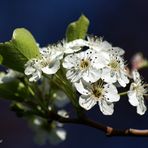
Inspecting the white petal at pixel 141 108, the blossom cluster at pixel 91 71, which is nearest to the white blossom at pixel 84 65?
the blossom cluster at pixel 91 71

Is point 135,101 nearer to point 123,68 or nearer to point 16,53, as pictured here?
point 123,68

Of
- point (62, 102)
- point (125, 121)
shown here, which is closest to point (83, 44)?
point (62, 102)

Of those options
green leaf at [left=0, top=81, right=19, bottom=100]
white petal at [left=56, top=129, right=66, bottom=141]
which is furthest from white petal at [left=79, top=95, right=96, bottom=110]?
white petal at [left=56, top=129, right=66, bottom=141]

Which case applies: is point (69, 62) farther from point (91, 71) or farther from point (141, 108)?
point (141, 108)

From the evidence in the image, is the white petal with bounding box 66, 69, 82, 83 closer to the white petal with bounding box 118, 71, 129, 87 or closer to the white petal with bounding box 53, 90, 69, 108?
the white petal with bounding box 118, 71, 129, 87

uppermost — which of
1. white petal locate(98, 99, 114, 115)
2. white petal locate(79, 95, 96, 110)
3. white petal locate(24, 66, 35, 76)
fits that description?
white petal locate(24, 66, 35, 76)

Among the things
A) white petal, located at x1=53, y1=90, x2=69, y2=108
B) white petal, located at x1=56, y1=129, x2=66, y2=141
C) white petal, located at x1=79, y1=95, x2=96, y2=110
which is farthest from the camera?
white petal, located at x1=56, y1=129, x2=66, y2=141

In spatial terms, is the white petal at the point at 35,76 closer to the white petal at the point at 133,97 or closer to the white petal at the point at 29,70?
the white petal at the point at 29,70
